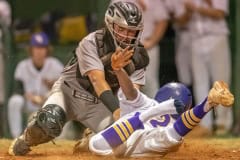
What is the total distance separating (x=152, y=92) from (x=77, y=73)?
361cm

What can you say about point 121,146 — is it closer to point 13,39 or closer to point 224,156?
point 224,156

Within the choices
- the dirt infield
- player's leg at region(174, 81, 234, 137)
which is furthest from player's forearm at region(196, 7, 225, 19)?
player's leg at region(174, 81, 234, 137)

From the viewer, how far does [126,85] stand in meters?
6.98

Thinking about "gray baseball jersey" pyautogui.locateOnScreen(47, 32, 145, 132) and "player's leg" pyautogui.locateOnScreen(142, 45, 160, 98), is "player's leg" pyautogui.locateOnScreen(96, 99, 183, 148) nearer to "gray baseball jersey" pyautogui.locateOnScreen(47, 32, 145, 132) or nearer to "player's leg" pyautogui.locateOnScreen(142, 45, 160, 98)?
"gray baseball jersey" pyautogui.locateOnScreen(47, 32, 145, 132)

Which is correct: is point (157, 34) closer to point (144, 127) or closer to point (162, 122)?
point (162, 122)

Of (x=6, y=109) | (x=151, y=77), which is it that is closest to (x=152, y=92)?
(x=151, y=77)

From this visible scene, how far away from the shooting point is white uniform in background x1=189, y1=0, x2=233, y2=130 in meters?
11.0

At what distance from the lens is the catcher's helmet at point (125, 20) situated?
273 inches

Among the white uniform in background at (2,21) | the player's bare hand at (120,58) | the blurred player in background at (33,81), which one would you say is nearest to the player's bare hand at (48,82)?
the blurred player in background at (33,81)

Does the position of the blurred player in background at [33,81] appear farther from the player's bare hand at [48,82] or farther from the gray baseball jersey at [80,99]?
the gray baseball jersey at [80,99]

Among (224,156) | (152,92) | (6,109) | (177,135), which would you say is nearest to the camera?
(177,135)

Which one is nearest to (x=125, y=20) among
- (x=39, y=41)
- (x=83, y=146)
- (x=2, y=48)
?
(x=83, y=146)

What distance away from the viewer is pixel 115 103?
680 centimetres

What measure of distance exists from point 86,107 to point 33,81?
4.15 metres
